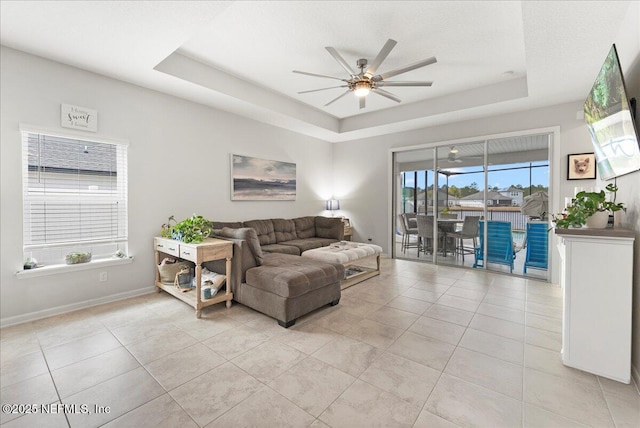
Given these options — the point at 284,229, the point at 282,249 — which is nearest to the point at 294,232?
the point at 284,229

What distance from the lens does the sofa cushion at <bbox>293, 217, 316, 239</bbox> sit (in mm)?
5535

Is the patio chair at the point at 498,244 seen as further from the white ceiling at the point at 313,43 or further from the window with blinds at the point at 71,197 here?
the window with blinds at the point at 71,197

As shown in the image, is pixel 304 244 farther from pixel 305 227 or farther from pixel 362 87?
pixel 362 87

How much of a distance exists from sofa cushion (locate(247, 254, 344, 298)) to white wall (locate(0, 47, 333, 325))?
1730mm

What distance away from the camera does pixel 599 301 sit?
1.95 meters

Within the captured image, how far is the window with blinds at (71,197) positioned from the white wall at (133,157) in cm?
9

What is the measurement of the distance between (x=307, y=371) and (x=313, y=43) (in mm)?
3253

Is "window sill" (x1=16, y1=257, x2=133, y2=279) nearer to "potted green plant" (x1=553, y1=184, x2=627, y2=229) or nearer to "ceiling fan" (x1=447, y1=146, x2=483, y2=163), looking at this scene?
"potted green plant" (x1=553, y1=184, x2=627, y2=229)

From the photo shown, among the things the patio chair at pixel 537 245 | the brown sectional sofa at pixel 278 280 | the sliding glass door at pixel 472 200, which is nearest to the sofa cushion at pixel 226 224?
the brown sectional sofa at pixel 278 280

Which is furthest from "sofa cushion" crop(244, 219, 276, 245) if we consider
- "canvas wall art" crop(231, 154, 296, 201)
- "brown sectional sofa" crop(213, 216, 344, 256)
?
"canvas wall art" crop(231, 154, 296, 201)

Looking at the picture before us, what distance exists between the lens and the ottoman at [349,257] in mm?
3924

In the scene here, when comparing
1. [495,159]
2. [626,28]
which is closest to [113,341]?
[626,28]

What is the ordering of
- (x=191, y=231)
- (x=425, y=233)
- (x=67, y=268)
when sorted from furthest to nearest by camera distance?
(x=425, y=233)
(x=191, y=231)
(x=67, y=268)

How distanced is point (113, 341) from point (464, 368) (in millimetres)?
2906
